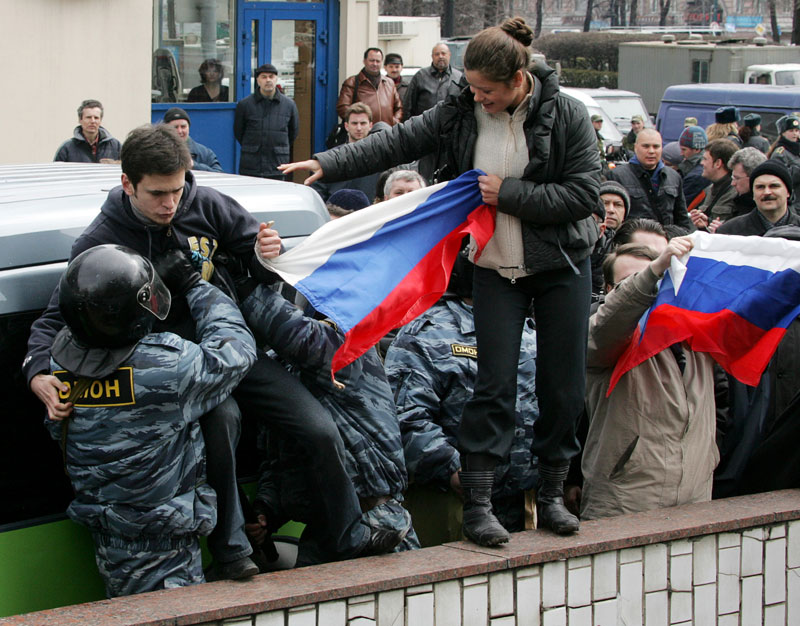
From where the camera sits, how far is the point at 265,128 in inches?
501

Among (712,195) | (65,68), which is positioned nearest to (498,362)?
(712,195)

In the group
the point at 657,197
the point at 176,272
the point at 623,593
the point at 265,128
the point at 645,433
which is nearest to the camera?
the point at 176,272

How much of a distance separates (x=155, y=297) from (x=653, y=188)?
653 cm

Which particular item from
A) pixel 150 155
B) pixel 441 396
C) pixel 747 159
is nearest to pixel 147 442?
pixel 150 155

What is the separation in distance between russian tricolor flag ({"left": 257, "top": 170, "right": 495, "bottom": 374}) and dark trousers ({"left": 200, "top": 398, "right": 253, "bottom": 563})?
0.51m

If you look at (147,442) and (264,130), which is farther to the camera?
(264,130)

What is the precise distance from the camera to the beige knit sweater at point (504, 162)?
387cm

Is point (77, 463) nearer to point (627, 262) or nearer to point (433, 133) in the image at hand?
point (433, 133)

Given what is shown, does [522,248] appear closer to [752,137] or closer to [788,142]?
[788,142]

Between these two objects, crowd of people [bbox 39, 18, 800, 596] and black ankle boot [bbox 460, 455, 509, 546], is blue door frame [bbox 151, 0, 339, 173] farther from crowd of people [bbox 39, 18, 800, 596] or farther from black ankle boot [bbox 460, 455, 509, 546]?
black ankle boot [bbox 460, 455, 509, 546]

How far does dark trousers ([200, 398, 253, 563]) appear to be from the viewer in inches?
136

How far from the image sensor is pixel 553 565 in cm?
369

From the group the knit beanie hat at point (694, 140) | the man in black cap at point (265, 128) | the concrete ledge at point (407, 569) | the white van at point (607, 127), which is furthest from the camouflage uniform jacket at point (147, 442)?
the white van at point (607, 127)

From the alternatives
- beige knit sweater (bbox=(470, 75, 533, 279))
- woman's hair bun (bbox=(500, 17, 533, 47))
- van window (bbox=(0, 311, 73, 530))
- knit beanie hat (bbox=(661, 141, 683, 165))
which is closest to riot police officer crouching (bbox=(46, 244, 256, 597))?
van window (bbox=(0, 311, 73, 530))
